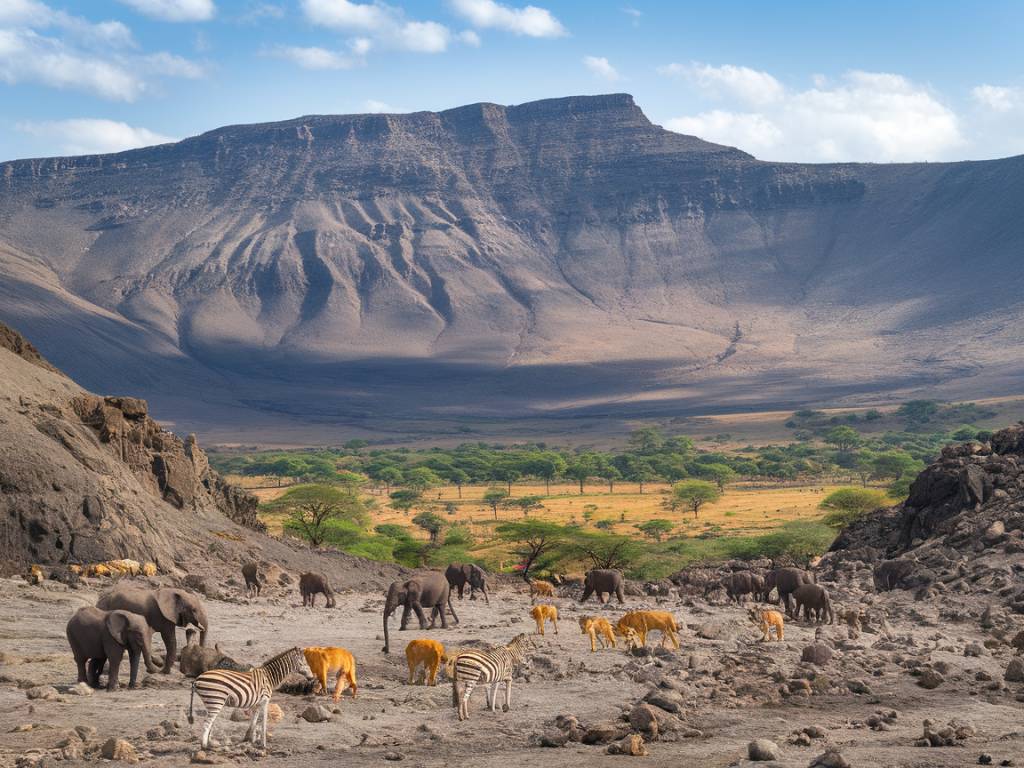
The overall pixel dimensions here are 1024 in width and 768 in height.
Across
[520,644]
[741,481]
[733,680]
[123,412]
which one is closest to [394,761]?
[520,644]

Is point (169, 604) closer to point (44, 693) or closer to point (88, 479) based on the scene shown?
point (44, 693)

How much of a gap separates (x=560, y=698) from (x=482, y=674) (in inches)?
82.2

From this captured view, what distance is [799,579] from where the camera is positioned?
2831cm

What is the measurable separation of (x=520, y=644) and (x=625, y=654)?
268cm

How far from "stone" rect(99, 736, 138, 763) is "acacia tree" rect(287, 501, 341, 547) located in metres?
36.5

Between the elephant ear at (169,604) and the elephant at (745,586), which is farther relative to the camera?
the elephant at (745,586)

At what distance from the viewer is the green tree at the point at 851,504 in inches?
2176

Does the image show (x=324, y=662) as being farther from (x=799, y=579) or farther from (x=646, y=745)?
(x=799, y=579)

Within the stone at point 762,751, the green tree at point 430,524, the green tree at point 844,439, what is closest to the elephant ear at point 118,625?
the stone at point 762,751

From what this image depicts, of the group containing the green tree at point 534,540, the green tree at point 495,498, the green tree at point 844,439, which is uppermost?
the green tree at point 534,540

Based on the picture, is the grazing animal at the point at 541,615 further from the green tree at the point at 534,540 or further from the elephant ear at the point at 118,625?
the green tree at the point at 534,540

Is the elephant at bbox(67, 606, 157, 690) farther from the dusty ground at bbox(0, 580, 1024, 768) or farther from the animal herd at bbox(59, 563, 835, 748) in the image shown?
the dusty ground at bbox(0, 580, 1024, 768)

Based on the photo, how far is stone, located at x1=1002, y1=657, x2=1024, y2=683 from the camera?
68.3ft

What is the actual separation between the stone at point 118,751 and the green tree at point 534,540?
32.5 metres
